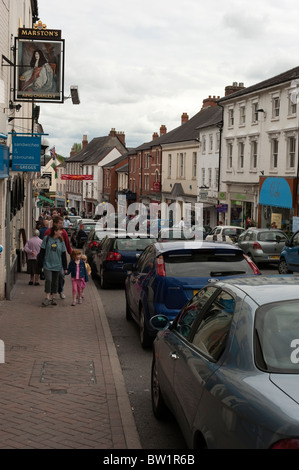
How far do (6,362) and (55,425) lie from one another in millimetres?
2423

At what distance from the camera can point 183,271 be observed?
28.7 feet

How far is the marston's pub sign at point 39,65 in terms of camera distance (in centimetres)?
1522

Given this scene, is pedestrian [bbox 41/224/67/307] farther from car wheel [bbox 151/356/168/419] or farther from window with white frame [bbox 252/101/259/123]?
window with white frame [bbox 252/101/259/123]

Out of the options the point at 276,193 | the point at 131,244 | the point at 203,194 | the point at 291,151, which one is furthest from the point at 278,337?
the point at 203,194

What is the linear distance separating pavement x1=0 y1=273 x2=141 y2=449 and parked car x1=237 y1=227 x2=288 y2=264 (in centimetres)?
1234

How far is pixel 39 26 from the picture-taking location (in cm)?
1698

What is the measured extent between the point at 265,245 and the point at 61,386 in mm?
17188

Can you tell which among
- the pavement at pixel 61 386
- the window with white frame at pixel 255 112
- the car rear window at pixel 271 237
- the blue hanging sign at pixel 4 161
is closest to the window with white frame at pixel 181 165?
the window with white frame at pixel 255 112

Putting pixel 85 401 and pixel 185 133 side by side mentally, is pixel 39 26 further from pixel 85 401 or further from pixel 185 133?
pixel 185 133

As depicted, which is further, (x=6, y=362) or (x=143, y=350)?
(x=143, y=350)

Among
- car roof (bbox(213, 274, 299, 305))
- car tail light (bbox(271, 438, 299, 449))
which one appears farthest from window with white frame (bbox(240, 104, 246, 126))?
car tail light (bbox(271, 438, 299, 449))

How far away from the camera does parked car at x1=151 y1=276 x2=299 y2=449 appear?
3.13 meters

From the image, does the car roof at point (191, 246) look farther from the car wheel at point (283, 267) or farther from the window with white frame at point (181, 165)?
the window with white frame at point (181, 165)
